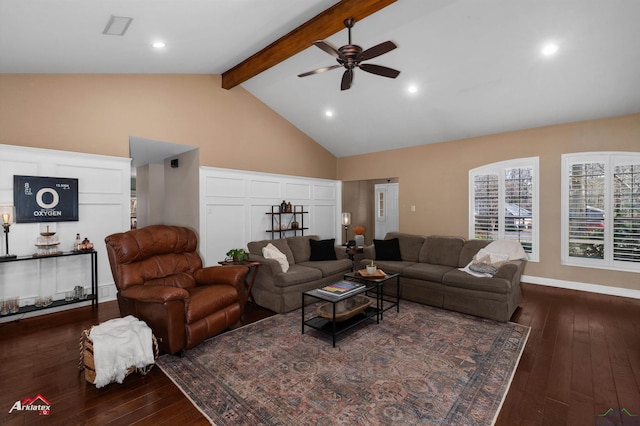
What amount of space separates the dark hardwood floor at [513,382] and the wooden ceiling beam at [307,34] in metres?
3.72

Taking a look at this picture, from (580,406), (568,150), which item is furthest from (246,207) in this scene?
(568,150)

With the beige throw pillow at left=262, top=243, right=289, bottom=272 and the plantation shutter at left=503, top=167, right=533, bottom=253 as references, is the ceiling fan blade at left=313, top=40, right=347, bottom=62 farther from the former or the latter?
the plantation shutter at left=503, top=167, right=533, bottom=253

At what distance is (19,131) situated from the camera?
361 cm

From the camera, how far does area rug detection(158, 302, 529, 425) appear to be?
2043mm

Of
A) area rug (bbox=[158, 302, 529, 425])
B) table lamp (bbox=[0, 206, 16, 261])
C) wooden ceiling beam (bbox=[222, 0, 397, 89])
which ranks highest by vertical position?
wooden ceiling beam (bbox=[222, 0, 397, 89])

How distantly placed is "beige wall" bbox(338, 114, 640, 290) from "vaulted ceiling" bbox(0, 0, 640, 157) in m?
0.27

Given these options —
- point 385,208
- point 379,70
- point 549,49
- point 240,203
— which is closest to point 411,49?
point 379,70

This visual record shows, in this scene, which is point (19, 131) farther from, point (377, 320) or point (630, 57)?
point (630, 57)

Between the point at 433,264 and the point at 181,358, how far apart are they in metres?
3.81

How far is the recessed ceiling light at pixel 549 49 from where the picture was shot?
348 centimetres

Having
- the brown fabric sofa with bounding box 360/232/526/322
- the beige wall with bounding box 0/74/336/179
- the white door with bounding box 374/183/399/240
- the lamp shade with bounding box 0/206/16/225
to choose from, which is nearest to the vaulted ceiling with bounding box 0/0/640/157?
the beige wall with bounding box 0/74/336/179

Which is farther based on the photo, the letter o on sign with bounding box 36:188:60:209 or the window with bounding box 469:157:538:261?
the window with bounding box 469:157:538:261

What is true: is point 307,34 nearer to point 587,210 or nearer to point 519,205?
point 519,205

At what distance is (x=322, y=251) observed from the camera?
5254 millimetres
